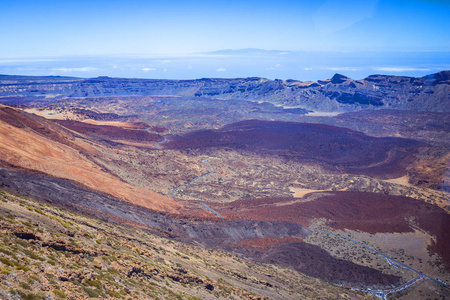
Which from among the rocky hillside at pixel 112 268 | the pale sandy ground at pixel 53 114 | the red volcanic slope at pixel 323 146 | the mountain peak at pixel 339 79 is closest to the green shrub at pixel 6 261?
the rocky hillside at pixel 112 268

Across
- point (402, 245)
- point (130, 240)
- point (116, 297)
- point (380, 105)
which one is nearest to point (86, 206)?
point (130, 240)

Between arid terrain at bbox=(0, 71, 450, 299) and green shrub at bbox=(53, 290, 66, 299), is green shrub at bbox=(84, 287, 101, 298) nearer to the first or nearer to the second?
arid terrain at bbox=(0, 71, 450, 299)

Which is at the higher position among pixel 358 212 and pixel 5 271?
pixel 5 271

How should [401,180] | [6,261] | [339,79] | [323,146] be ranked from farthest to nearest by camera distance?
[339,79] → [323,146] → [401,180] → [6,261]

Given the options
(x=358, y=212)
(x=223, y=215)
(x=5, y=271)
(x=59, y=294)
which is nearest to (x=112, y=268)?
(x=59, y=294)

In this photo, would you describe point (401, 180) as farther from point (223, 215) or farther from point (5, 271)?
point (5, 271)

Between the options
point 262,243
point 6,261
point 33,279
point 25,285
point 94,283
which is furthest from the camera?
point 262,243

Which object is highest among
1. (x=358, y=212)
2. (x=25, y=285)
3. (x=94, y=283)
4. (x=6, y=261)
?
(x=6, y=261)
